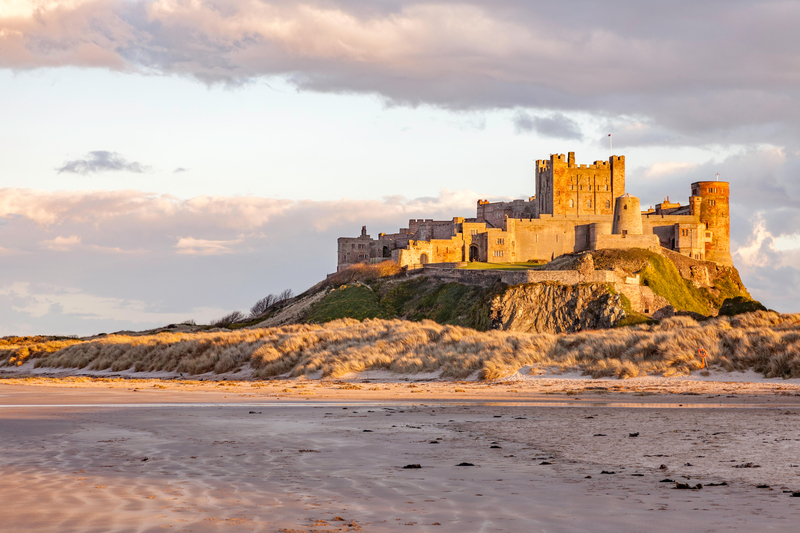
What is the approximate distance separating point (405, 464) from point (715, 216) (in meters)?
93.5

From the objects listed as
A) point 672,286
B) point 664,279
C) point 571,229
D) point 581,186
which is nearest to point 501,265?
point 571,229

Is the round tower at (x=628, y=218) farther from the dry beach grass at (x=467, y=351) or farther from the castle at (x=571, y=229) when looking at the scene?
the dry beach grass at (x=467, y=351)

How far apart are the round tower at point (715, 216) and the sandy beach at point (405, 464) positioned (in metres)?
80.4

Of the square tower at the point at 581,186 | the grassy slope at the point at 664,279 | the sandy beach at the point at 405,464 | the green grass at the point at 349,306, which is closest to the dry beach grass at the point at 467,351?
the sandy beach at the point at 405,464

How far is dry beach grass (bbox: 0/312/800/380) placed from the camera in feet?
74.2

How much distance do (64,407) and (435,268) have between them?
203ft

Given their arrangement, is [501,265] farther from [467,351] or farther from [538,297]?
[467,351]

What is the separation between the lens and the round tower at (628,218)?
80812 mm

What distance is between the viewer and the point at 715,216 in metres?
93.2

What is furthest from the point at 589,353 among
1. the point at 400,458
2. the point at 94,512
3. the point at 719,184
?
the point at 719,184

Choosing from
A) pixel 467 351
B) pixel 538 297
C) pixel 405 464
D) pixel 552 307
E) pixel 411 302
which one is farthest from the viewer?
pixel 411 302

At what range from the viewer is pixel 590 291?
193 feet

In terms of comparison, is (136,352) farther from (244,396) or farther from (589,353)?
(589,353)

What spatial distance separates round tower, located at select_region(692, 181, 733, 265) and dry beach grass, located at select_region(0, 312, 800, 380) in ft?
207
